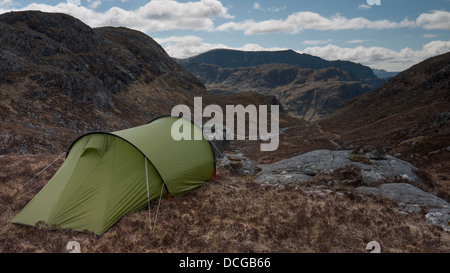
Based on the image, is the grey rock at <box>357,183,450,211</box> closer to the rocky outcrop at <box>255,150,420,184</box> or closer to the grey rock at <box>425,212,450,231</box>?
the grey rock at <box>425,212,450,231</box>

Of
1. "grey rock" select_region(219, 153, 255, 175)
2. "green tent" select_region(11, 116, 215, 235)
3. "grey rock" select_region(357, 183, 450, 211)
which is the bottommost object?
"grey rock" select_region(357, 183, 450, 211)

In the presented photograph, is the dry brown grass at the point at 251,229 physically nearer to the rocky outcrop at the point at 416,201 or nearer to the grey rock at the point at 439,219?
the grey rock at the point at 439,219

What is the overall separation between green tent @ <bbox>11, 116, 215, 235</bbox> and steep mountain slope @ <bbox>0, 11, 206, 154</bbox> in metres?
16.9

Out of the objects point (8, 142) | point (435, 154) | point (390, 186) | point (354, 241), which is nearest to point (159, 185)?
A: point (354, 241)

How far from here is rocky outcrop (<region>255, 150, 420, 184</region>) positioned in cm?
1306

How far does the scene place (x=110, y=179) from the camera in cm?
830

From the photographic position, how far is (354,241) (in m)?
6.79

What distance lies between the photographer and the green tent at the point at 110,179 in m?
7.71

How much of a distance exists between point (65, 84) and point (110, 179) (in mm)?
40564

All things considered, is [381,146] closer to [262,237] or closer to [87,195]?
[262,237]

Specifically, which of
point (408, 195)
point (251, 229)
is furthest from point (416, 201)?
point (251, 229)

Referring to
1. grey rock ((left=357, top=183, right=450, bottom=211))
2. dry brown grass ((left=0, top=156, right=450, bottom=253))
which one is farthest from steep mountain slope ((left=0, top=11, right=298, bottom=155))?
grey rock ((left=357, top=183, right=450, bottom=211))

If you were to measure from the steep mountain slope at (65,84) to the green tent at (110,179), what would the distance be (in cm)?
1695

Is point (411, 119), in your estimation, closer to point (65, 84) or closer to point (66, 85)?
point (66, 85)
